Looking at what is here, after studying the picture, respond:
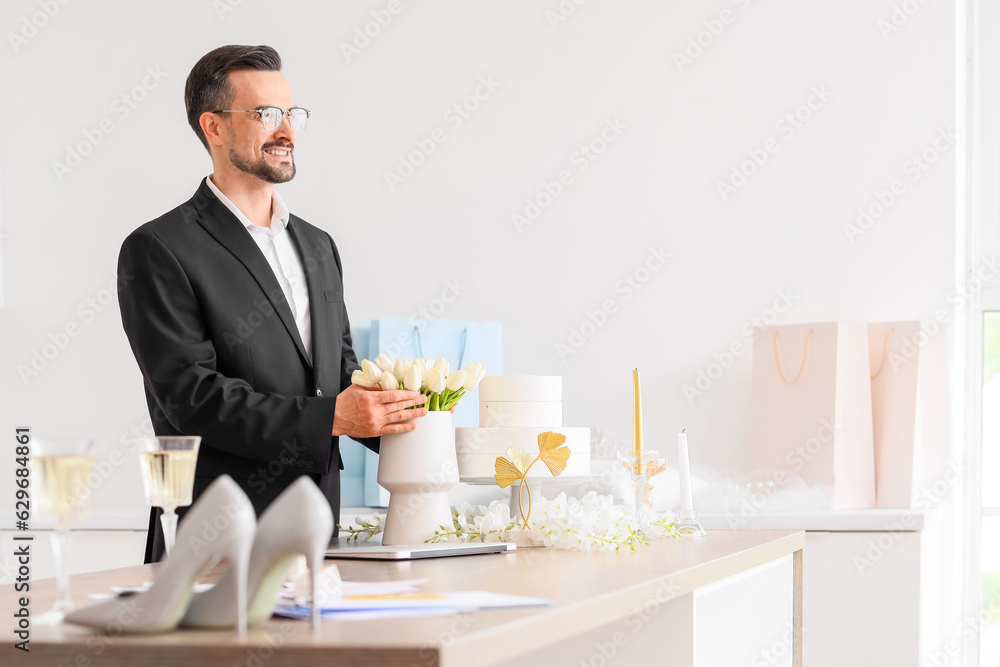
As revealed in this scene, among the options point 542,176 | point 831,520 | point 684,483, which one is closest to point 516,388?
point 684,483

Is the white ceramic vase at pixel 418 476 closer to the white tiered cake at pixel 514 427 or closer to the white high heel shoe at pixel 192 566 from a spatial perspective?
the white tiered cake at pixel 514 427

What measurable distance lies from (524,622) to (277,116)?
3.81ft

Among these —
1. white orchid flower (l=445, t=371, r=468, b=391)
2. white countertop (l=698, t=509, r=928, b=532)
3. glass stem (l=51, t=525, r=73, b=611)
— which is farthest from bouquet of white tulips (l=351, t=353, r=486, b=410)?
white countertop (l=698, t=509, r=928, b=532)

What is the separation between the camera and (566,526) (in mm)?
1331

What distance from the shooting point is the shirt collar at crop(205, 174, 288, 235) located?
1744mm

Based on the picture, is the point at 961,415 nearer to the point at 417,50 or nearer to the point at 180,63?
the point at 417,50

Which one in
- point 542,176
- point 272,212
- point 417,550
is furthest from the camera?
point 542,176

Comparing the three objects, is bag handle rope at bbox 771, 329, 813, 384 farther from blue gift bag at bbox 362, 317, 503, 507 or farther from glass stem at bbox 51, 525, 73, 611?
glass stem at bbox 51, 525, 73, 611

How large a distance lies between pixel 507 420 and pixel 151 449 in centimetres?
66

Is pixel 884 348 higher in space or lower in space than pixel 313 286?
lower

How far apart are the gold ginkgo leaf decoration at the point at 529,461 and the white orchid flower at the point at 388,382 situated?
0.17m

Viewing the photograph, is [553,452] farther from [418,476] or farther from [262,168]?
[262,168]

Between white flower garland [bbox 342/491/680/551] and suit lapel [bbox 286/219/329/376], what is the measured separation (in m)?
0.34

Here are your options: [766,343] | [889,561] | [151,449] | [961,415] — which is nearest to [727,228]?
[766,343]
